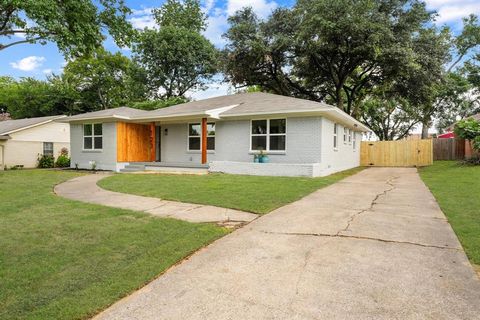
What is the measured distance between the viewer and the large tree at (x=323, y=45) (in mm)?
18828

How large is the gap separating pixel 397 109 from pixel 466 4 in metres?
14.9

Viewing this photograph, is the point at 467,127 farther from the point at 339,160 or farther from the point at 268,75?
the point at 268,75

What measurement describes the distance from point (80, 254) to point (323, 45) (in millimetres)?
19552

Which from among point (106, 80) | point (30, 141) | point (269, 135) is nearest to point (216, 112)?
point (269, 135)

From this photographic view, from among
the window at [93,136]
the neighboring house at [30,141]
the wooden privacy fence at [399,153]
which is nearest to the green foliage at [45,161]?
the neighboring house at [30,141]

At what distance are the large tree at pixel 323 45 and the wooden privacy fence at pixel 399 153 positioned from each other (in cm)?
458

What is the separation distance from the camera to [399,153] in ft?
68.9

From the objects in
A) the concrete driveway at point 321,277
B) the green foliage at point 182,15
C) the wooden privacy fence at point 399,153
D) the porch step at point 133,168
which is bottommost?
the concrete driveway at point 321,277

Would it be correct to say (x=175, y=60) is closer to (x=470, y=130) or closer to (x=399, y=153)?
(x=399, y=153)

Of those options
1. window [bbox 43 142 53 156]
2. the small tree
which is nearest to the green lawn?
the small tree

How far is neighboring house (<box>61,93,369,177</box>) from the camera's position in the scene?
42.5 ft

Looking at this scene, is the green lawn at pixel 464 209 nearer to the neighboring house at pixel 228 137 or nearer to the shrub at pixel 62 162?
the neighboring house at pixel 228 137

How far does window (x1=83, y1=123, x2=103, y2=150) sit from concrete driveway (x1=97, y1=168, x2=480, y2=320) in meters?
14.0

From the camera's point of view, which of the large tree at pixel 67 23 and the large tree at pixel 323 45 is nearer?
the large tree at pixel 67 23
